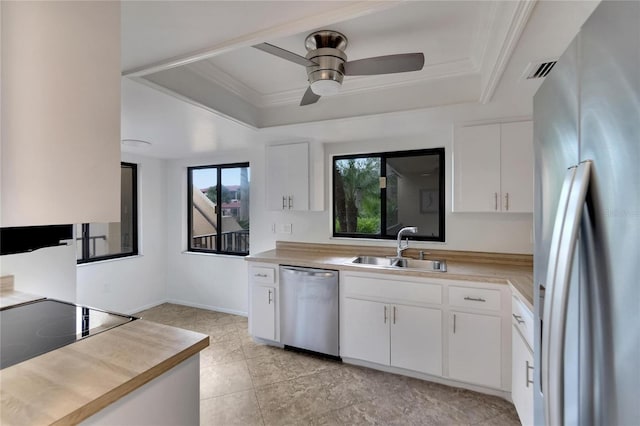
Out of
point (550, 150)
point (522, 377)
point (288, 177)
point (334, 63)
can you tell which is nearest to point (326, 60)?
point (334, 63)

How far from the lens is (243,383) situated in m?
2.50

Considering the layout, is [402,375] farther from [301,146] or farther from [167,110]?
[167,110]

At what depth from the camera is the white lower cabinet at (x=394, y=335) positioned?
7.98ft

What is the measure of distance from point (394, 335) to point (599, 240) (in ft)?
7.60

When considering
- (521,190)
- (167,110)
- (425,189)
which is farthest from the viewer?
(425,189)

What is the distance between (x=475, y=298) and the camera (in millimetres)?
2289

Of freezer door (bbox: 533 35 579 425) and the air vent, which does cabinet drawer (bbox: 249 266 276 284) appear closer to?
freezer door (bbox: 533 35 579 425)

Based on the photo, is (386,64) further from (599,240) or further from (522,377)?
(522,377)

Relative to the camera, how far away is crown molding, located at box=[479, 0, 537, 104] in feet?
3.73

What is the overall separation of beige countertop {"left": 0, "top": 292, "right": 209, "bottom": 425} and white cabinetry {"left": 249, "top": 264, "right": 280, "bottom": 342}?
68.3 inches

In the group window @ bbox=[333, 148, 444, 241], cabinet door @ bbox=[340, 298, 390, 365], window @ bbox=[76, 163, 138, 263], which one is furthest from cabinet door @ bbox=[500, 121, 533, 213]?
window @ bbox=[76, 163, 138, 263]

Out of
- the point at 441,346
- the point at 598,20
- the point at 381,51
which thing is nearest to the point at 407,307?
the point at 441,346

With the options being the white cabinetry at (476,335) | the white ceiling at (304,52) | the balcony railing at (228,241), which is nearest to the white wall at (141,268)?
the balcony railing at (228,241)

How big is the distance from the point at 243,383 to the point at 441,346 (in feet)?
5.61
